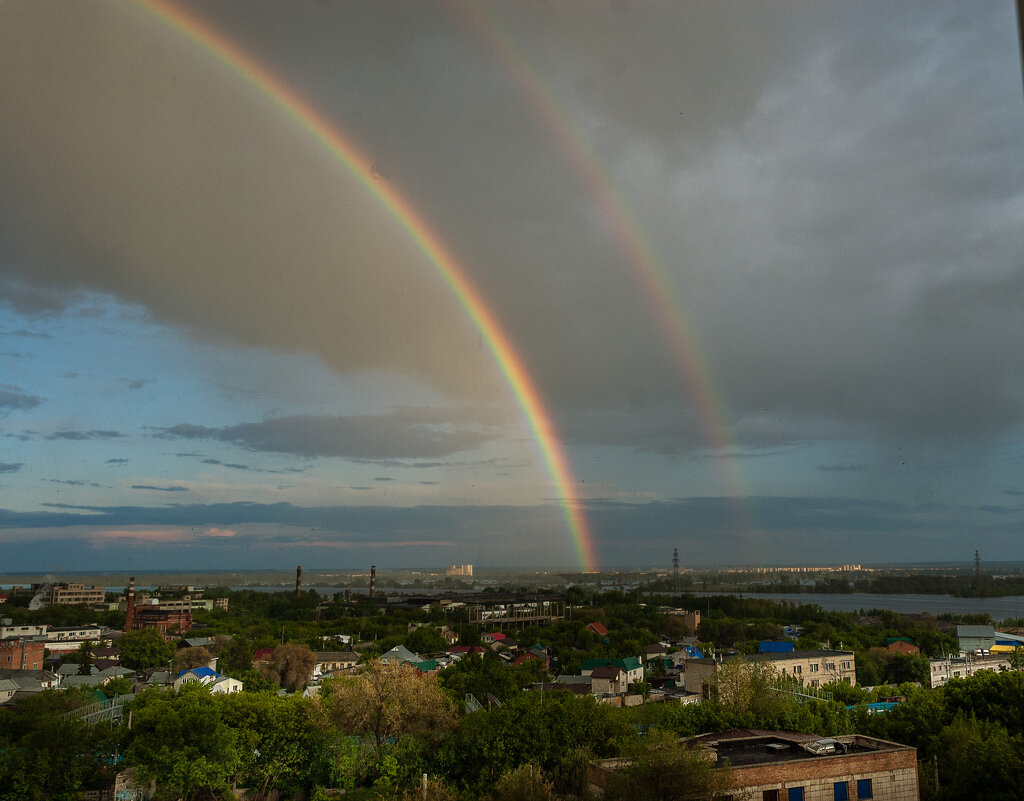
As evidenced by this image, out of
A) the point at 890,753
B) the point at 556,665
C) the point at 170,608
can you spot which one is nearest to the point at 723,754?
the point at 890,753

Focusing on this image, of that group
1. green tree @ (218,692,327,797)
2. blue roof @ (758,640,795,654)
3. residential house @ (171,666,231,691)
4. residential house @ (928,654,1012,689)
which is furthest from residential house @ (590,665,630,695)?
green tree @ (218,692,327,797)

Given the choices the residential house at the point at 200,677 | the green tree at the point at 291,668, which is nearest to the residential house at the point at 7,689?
the residential house at the point at 200,677

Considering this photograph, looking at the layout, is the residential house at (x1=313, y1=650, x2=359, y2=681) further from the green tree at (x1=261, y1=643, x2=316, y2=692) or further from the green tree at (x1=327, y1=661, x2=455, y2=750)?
the green tree at (x1=327, y1=661, x2=455, y2=750)

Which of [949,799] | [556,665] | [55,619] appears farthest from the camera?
[55,619]

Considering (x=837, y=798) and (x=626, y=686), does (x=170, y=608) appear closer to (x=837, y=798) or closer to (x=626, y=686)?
(x=626, y=686)

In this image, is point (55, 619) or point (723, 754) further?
point (55, 619)

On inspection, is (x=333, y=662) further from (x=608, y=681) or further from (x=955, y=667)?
(x=955, y=667)

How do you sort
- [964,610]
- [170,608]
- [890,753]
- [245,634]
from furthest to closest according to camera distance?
1. [964,610]
2. [170,608]
3. [245,634]
4. [890,753]
